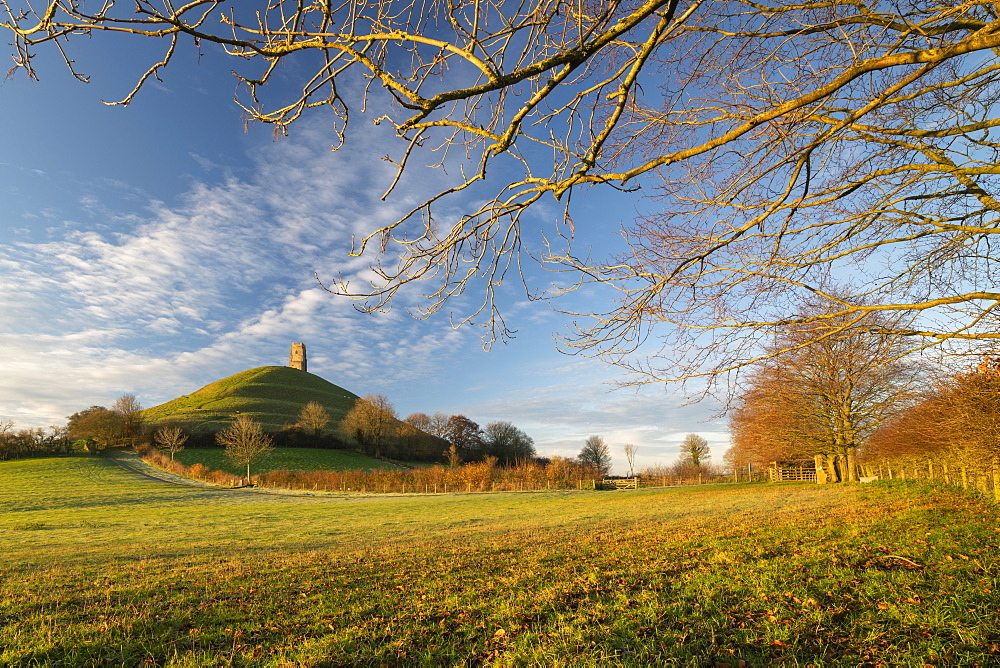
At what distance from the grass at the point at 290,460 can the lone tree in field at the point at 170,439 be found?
140cm

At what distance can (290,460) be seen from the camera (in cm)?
5634

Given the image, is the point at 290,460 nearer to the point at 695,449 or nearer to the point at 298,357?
the point at 695,449

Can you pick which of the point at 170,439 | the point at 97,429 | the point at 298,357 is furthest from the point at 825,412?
the point at 298,357

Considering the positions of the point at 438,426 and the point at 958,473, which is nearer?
the point at 958,473

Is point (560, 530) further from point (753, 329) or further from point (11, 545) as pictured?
point (11, 545)

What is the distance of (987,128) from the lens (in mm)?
5129

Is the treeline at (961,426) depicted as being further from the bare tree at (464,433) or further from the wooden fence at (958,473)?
the bare tree at (464,433)

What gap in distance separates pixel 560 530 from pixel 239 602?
791 cm

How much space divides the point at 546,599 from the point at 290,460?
5832 cm

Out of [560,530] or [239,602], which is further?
[560,530]

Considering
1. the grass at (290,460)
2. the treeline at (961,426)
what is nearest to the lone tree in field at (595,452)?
the grass at (290,460)

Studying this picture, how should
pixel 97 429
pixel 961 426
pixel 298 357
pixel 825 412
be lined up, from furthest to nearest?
pixel 298 357, pixel 97 429, pixel 825 412, pixel 961 426

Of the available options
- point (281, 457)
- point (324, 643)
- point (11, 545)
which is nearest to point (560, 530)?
point (324, 643)

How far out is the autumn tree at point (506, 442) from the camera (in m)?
71.2
